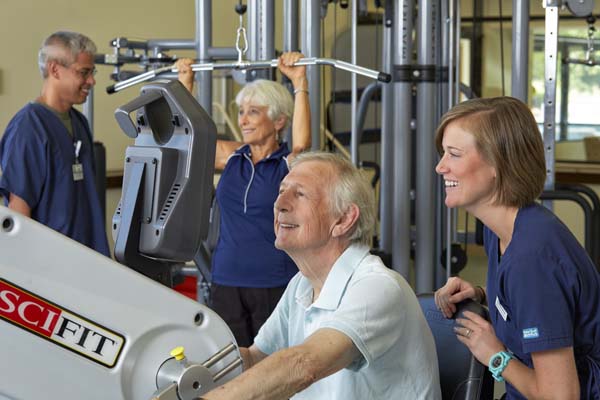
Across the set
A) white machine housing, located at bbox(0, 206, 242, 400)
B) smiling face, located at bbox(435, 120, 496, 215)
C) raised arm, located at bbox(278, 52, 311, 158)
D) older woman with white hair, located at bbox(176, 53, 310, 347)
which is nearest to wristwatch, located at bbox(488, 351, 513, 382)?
smiling face, located at bbox(435, 120, 496, 215)

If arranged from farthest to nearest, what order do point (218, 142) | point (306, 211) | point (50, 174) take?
point (218, 142), point (50, 174), point (306, 211)

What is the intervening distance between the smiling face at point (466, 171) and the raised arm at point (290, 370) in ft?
1.44

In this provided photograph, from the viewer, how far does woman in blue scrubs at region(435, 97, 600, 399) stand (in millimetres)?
1518

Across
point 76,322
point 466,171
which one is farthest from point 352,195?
point 76,322

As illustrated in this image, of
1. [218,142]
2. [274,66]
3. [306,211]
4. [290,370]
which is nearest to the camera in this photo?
[290,370]

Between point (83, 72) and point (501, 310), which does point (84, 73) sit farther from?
point (501, 310)

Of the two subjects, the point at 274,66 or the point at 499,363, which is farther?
the point at 274,66

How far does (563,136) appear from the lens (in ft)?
22.6

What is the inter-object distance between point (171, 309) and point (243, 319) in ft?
5.83

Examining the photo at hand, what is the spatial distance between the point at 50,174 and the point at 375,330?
1.73 metres

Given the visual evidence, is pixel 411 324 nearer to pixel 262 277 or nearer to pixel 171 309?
pixel 171 309

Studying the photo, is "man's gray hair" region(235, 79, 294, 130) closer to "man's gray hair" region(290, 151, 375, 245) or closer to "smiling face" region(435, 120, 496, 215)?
"man's gray hair" region(290, 151, 375, 245)

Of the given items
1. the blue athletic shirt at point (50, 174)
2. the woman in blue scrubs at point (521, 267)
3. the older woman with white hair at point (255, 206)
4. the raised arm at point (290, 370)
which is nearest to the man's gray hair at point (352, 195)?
the woman in blue scrubs at point (521, 267)

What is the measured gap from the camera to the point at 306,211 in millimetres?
1720
